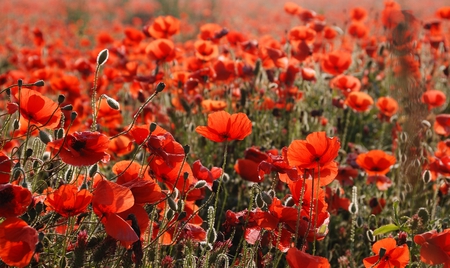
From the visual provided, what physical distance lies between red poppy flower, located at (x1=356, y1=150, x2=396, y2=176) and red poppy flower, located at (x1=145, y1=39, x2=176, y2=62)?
1336 millimetres

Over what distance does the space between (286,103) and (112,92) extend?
2.02 metres

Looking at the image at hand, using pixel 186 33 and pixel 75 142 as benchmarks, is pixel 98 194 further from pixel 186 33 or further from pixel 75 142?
pixel 186 33

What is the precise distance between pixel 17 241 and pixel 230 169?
1835 millimetres

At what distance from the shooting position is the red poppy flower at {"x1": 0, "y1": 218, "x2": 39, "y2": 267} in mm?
1396

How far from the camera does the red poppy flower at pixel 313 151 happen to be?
1.64m

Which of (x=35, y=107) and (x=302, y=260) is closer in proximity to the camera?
(x=302, y=260)

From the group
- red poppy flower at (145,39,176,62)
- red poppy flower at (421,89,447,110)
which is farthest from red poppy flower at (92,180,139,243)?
red poppy flower at (421,89,447,110)

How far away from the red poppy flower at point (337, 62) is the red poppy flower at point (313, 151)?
202 cm

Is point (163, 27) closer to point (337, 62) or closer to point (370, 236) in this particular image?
point (337, 62)

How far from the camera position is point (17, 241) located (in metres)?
1.40

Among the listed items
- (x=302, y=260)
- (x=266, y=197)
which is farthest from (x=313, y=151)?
(x=302, y=260)

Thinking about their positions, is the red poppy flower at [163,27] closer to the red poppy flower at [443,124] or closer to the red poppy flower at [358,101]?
the red poppy flower at [358,101]

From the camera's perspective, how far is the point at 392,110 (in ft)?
12.0

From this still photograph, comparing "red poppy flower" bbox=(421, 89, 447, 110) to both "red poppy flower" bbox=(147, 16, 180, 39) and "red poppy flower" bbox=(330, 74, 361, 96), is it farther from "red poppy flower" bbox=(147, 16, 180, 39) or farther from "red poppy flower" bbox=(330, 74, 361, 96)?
"red poppy flower" bbox=(147, 16, 180, 39)
